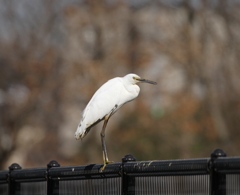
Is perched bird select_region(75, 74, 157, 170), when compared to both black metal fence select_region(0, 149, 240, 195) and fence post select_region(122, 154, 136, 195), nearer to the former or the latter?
black metal fence select_region(0, 149, 240, 195)

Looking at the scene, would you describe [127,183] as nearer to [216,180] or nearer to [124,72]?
[216,180]

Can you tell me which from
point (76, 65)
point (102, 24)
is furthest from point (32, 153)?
point (102, 24)

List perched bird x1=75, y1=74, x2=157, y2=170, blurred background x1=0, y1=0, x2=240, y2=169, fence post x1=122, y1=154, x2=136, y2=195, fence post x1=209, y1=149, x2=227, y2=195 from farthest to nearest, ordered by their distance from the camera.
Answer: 1. blurred background x1=0, y1=0, x2=240, y2=169
2. perched bird x1=75, y1=74, x2=157, y2=170
3. fence post x1=122, y1=154, x2=136, y2=195
4. fence post x1=209, y1=149, x2=227, y2=195

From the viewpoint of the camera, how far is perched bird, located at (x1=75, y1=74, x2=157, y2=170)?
5957 mm

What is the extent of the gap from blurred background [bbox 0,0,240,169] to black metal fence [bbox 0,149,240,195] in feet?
58.8

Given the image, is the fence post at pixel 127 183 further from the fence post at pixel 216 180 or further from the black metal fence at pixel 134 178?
the fence post at pixel 216 180

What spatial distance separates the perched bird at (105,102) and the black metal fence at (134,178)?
1.52 ft

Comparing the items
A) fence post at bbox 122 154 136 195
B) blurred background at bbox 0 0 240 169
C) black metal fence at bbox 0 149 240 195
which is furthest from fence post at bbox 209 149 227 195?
blurred background at bbox 0 0 240 169

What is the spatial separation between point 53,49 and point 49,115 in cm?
311

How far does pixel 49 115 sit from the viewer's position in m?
28.1

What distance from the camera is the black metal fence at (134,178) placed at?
12.5ft

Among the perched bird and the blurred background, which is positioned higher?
the blurred background

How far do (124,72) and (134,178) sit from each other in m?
25.6

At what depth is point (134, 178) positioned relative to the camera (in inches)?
188
